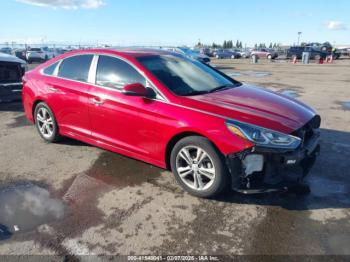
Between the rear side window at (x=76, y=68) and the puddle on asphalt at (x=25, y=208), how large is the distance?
1705 mm

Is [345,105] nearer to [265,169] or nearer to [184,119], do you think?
[265,169]

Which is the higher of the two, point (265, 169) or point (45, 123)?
point (265, 169)

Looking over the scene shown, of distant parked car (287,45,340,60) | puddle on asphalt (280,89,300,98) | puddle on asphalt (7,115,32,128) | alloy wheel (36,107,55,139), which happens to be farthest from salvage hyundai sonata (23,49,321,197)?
distant parked car (287,45,340,60)

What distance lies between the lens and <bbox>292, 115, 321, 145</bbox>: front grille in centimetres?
350

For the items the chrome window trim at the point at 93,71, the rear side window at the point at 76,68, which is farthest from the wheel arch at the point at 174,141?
the rear side window at the point at 76,68

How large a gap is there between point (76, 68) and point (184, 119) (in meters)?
2.25

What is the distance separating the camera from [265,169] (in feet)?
10.8

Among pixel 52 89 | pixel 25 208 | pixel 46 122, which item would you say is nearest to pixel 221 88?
pixel 52 89

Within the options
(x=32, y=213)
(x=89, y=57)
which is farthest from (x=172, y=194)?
(x=89, y=57)

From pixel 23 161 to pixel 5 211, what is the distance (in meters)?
1.50

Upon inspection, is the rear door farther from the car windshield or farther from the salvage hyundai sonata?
the car windshield

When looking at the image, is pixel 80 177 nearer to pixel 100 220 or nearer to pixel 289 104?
pixel 100 220

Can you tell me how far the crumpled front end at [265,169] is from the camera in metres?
3.26

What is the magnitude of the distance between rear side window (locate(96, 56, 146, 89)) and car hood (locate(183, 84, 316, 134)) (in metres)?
0.84
